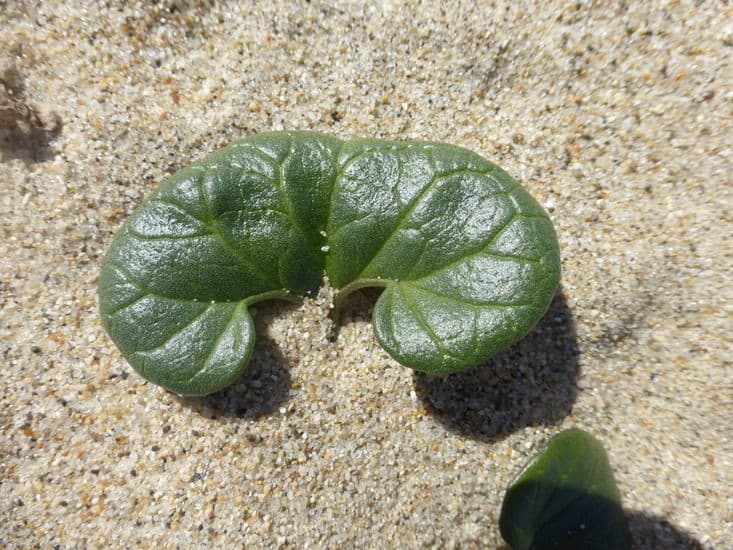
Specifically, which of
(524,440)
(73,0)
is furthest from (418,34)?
(524,440)

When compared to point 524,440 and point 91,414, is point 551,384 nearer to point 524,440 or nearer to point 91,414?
point 524,440

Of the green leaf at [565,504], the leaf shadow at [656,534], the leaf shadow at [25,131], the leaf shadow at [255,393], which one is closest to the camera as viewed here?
the green leaf at [565,504]

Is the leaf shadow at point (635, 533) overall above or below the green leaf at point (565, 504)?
below

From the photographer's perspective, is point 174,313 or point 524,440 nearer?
point 174,313

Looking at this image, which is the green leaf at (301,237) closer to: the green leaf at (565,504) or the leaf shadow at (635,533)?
the green leaf at (565,504)

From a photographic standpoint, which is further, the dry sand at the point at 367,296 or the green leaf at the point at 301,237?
the dry sand at the point at 367,296

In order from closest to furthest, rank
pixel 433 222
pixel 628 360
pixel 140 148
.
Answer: pixel 433 222 < pixel 628 360 < pixel 140 148

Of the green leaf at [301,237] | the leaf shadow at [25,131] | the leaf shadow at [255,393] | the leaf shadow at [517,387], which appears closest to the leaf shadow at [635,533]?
the leaf shadow at [517,387]
